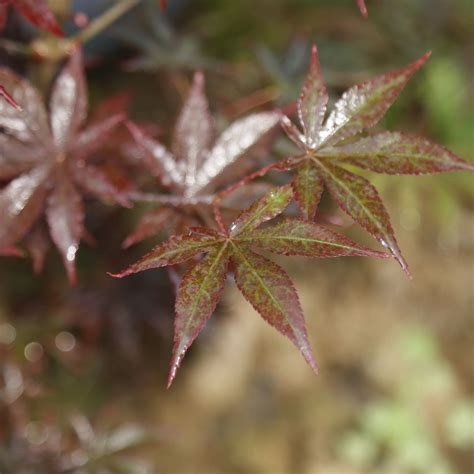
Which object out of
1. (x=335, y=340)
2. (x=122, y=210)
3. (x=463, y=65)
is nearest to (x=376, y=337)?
(x=335, y=340)

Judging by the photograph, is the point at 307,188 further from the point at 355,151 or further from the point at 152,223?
the point at 152,223

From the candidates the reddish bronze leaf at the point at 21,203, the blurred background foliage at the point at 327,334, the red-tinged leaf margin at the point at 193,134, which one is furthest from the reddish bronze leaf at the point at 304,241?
the blurred background foliage at the point at 327,334

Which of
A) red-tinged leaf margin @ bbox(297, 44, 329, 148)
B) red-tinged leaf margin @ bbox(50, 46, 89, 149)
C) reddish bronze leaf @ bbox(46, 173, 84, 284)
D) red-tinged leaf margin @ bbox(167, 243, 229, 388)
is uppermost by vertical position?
red-tinged leaf margin @ bbox(50, 46, 89, 149)

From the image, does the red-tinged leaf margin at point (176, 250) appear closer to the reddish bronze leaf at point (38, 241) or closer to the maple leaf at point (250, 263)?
the maple leaf at point (250, 263)

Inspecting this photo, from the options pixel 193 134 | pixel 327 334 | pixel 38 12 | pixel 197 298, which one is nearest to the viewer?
pixel 197 298

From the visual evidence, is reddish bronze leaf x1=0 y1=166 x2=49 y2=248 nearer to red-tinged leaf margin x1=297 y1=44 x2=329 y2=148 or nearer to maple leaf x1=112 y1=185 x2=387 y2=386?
maple leaf x1=112 y1=185 x2=387 y2=386

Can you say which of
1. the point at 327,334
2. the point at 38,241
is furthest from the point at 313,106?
the point at 327,334

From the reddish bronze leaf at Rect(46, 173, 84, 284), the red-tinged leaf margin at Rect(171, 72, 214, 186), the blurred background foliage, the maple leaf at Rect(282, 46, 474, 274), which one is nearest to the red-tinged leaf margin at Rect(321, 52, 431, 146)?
the maple leaf at Rect(282, 46, 474, 274)
